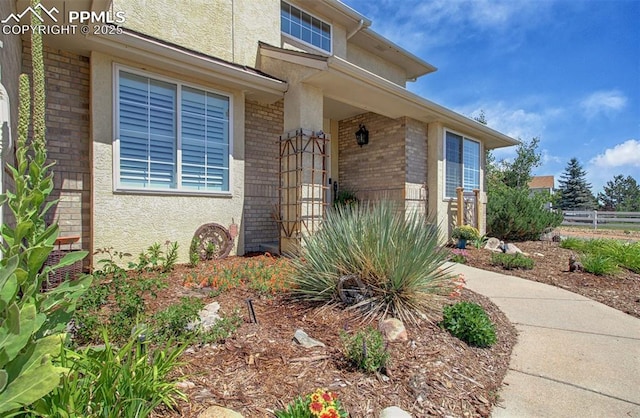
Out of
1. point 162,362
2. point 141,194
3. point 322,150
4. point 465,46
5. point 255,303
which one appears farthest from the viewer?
point 465,46

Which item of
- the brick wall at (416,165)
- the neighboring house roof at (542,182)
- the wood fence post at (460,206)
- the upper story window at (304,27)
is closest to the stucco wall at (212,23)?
the upper story window at (304,27)

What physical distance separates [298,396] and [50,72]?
625 cm

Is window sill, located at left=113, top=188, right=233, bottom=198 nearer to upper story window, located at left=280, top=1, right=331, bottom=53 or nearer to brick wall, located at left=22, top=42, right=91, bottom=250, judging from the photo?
brick wall, located at left=22, top=42, right=91, bottom=250

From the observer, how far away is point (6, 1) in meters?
3.43

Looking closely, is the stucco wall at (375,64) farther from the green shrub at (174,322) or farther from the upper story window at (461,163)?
the green shrub at (174,322)

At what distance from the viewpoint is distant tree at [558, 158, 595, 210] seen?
129ft

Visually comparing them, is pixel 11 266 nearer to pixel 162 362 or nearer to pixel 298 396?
pixel 162 362

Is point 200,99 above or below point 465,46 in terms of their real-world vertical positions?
below

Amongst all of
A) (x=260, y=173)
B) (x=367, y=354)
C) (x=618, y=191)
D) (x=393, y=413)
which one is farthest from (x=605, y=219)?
(x=618, y=191)

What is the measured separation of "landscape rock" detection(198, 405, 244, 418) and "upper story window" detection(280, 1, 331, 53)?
29.6 feet

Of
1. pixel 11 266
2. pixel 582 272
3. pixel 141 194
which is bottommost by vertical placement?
pixel 582 272

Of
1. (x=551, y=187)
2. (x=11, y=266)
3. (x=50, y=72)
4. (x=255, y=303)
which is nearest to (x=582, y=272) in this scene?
(x=255, y=303)

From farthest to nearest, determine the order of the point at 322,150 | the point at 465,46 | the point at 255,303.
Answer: the point at 465,46
the point at 322,150
the point at 255,303

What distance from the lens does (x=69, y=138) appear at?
5355 mm
